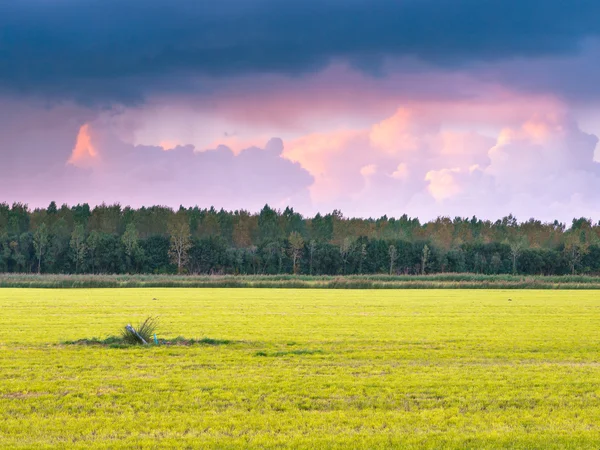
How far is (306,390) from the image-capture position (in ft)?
45.3

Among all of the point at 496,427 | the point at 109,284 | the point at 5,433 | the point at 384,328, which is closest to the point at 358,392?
the point at 496,427

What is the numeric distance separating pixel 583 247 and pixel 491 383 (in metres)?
147

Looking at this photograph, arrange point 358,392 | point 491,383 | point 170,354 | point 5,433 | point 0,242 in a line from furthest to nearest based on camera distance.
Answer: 1. point 0,242
2. point 170,354
3. point 491,383
4. point 358,392
5. point 5,433

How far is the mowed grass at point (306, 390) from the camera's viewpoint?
10.6 metres

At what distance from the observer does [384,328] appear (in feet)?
89.6

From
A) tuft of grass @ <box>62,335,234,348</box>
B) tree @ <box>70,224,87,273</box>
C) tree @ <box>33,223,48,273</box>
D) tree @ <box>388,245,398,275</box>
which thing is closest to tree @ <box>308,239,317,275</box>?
tree @ <box>388,245,398,275</box>

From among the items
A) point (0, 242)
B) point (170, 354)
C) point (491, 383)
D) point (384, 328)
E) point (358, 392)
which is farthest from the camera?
point (0, 242)

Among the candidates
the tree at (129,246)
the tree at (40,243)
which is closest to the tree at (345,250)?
the tree at (129,246)

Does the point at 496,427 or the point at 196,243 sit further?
the point at 196,243

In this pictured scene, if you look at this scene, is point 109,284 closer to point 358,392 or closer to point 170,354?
point 170,354

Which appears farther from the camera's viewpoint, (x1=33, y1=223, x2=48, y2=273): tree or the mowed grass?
(x1=33, y1=223, x2=48, y2=273): tree

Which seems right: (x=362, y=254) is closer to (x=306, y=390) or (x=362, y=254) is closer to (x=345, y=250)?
(x=345, y=250)

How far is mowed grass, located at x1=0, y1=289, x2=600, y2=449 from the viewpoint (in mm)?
10570

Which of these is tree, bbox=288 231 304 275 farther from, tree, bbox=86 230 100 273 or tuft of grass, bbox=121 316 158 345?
tuft of grass, bbox=121 316 158 345
